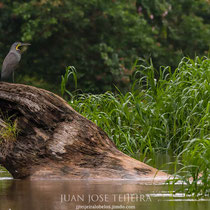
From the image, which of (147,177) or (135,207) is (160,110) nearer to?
(147,177)

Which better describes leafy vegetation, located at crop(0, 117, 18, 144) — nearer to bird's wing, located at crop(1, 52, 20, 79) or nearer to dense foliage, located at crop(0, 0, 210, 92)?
bird's wing, located at crop(1, 52, 20, 79)

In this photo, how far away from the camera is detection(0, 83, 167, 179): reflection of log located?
693 centimetres

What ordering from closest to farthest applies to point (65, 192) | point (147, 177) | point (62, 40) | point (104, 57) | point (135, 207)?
point (135, 207), point (65, 192), point (147, 177), point (104, 57), point (62, 40)

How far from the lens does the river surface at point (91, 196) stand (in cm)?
505

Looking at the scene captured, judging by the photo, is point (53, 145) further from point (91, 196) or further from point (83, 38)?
point (83, 38)

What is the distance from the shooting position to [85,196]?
551 cm

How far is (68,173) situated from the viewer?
6859 millimetres

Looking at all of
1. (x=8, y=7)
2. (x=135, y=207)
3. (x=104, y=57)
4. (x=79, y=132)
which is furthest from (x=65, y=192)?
(x=8, y=7)

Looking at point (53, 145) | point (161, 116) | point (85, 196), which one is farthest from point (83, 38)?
point (85, 196)

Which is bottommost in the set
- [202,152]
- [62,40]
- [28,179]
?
[28,179]

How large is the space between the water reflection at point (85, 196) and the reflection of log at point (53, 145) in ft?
1.33

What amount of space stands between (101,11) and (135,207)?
50.5ft

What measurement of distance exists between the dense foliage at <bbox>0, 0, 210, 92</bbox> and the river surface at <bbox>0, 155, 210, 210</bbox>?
12.3 metres

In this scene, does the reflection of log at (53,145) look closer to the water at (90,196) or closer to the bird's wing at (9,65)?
the water at (90,196)
